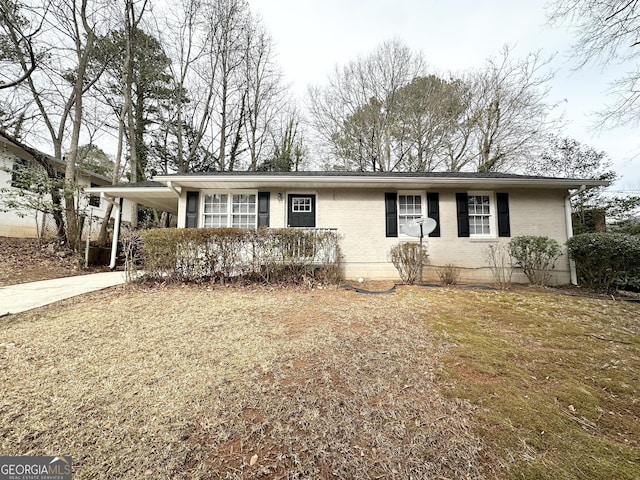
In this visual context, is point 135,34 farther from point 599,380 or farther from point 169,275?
A: point 599,380

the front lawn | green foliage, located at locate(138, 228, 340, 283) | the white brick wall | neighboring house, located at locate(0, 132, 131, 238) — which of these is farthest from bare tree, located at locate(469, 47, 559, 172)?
neighboring house, located at locate(0, 132, 131, 238)

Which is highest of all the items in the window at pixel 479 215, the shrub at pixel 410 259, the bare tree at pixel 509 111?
the bare tree at pixel 509 111

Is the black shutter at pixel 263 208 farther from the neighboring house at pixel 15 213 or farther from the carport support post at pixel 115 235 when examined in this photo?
the neighboring house at pixel 15 213

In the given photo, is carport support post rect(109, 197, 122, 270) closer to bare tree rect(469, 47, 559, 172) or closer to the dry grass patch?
the dry grass patch

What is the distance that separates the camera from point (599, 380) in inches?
91.4

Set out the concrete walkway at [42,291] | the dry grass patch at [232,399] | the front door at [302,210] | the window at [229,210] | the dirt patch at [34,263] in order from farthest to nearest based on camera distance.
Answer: the window at [229,210], the front door at [302,210], the dirt patch at [34,263], the concrete walkway at [42,291], the dry grass patch at [232,399]

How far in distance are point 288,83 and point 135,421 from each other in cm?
1746

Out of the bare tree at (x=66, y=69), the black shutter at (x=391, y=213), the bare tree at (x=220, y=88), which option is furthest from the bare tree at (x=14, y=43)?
the black shutter at (x=391, y=213)

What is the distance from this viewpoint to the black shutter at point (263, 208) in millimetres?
7477

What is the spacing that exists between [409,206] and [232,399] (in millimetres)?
7130

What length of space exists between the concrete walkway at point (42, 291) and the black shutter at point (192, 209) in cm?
240

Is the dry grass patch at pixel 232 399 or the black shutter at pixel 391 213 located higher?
the black shutter at pixel 391 213

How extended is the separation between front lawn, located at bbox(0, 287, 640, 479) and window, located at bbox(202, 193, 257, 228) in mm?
4115

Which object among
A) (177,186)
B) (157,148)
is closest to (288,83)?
(157,148)
